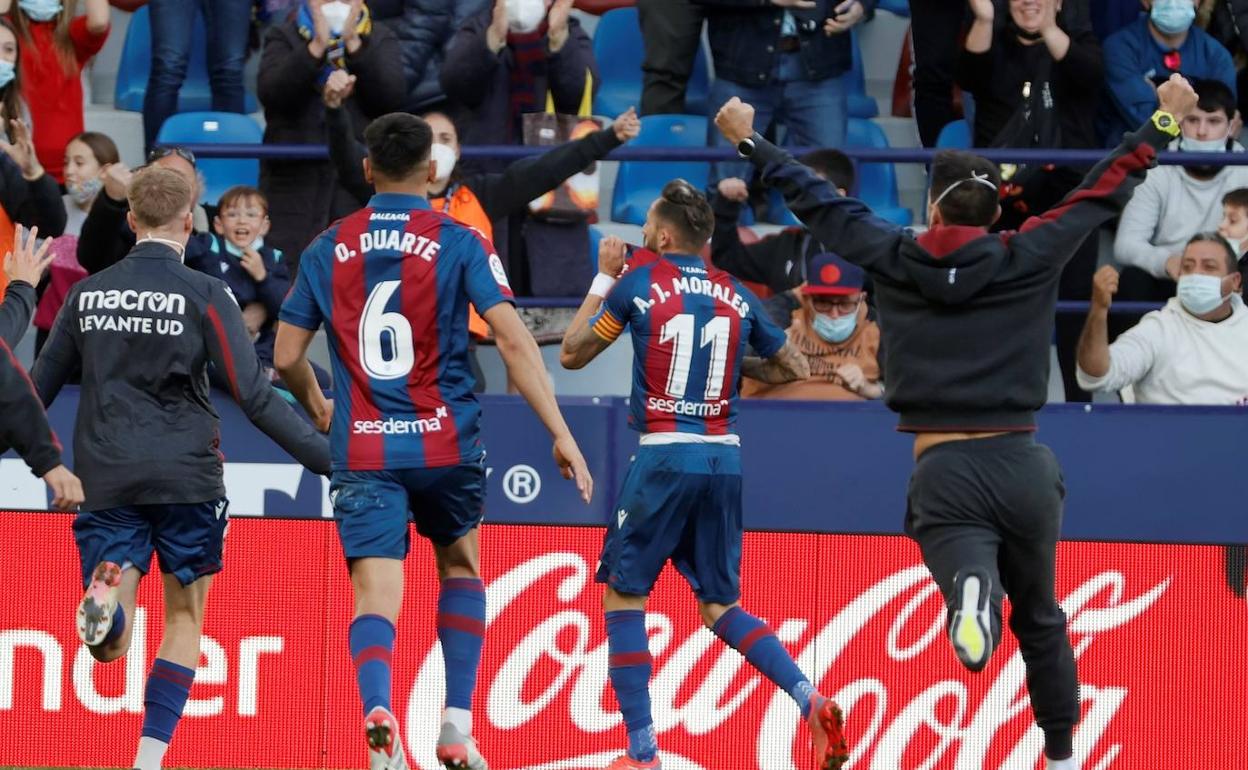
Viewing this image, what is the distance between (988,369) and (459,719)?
205 centimetres

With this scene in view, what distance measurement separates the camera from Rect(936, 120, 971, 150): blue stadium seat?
11359mm

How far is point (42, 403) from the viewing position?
6621mm

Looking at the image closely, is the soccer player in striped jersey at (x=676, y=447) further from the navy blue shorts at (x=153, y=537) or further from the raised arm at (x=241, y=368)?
the navy blue shorts at (x=153, y=537)

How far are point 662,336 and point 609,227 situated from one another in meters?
4.02

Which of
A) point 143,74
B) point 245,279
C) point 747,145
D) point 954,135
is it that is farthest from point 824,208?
point 143,74

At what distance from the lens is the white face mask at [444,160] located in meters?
9.28

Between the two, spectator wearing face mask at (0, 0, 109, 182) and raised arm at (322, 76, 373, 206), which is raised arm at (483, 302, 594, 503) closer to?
raised arm at (322, 76, 373, 206)

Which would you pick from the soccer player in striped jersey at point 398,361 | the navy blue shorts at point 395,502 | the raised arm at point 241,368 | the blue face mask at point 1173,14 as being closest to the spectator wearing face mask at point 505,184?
the raised arm at point 241,368

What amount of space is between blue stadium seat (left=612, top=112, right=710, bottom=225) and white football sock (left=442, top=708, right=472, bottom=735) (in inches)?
208

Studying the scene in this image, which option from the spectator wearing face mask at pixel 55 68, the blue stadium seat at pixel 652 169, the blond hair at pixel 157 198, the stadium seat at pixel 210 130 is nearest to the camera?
the blond hair at pixel 157 198

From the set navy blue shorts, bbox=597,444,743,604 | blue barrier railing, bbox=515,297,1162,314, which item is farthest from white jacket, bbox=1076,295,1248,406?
navy blue shorts, bbox=597,444,743,604

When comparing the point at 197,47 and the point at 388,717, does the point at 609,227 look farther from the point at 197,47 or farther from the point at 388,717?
the point at 388,717

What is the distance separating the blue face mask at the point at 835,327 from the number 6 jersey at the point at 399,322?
323cm

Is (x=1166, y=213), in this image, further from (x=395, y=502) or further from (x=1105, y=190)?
(x=395, y=502)
